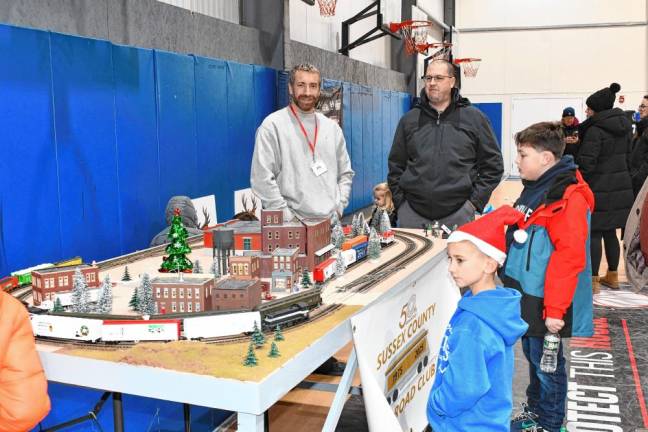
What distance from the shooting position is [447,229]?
446 cm

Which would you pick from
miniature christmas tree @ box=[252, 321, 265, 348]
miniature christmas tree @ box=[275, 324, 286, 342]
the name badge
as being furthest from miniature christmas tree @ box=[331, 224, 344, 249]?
miniature christmas tree @ box=[252, 321, 265, 348]

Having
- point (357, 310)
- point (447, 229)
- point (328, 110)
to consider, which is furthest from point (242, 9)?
point (357, 310)

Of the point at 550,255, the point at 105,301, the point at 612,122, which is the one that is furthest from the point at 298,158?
the point at 612,122

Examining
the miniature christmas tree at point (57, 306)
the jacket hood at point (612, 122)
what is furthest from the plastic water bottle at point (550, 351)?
the jacket hood at point (612, 122)

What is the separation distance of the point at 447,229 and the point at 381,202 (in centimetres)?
148

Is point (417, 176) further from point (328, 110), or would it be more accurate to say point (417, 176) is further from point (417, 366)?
point (328, 110)

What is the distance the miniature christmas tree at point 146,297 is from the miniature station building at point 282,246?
498 mm

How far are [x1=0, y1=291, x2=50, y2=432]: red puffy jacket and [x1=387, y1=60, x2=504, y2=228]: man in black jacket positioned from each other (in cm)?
319

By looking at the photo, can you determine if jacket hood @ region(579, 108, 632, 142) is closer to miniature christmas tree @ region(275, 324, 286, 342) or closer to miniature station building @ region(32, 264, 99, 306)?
miniature christmas tree @ region(275, 324, 286, 342)

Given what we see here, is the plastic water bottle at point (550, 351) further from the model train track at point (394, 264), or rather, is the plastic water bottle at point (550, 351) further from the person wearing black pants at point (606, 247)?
the person wearing black pants at point (606, 247)

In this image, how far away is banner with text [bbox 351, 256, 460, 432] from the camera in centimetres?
258

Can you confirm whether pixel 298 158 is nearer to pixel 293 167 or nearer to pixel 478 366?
pixel 293 167

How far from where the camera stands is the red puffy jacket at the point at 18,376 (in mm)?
2006

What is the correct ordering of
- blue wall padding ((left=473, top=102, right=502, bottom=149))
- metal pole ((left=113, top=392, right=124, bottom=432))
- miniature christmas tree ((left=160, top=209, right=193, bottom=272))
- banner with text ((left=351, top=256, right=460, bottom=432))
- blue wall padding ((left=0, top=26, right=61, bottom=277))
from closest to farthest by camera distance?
banner with text ((left=351, top=256, right=460, bottom=432)) → metal pole ((left=113, top=392, right=124, bottom=432)) → miniature christmas tree ((left=160, top=209, right=193, bottom=272)) → blue wall padding ((left=0, top=26, right=61, bottom=277)) → blue wall padding ((left=473, top=102, right=502, bottom=149))
